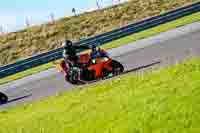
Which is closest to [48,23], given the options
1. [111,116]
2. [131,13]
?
[131,13]

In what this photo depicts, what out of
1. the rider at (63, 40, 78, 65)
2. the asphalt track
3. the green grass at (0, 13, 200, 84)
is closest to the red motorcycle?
the rider at (63, 40, 78, 65)

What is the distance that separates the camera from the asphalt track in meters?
19.1

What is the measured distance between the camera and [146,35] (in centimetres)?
2628

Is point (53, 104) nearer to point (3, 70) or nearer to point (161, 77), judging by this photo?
point (161, 77)

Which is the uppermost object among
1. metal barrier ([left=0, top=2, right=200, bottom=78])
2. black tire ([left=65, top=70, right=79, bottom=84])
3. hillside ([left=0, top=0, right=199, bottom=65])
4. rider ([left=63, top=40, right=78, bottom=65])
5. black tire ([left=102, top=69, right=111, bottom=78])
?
rider ([left=63, top=40, right=78, bottom=65])

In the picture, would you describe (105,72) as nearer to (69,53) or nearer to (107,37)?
(69,53)

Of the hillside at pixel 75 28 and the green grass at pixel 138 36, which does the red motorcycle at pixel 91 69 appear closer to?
the green grass at pixel 138 36

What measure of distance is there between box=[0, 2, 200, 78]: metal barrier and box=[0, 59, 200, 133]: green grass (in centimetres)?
1162

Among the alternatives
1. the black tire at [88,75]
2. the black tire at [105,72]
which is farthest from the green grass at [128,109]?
the black tire at [88,75]

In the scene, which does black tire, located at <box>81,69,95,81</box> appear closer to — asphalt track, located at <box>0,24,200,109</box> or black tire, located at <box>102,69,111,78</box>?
black tire, located at <box>102,69,111,78</box>

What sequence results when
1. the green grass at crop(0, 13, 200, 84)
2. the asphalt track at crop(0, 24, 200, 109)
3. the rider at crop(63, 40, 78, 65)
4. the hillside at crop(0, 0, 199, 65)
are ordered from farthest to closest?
1. the hillside at crop(0, 0, 199, 65)
2. the green grass at crop(0, 13, 200, 84)
3. the rider at crop(63, 40, 78, 65)
4. the asphalt track at crop(0, 24, 200, 109)

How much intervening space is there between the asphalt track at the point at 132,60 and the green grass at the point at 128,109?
154 inches

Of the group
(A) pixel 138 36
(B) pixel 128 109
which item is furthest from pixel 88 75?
(B) pixel 128 109

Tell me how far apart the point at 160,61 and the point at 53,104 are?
5.27 metres
